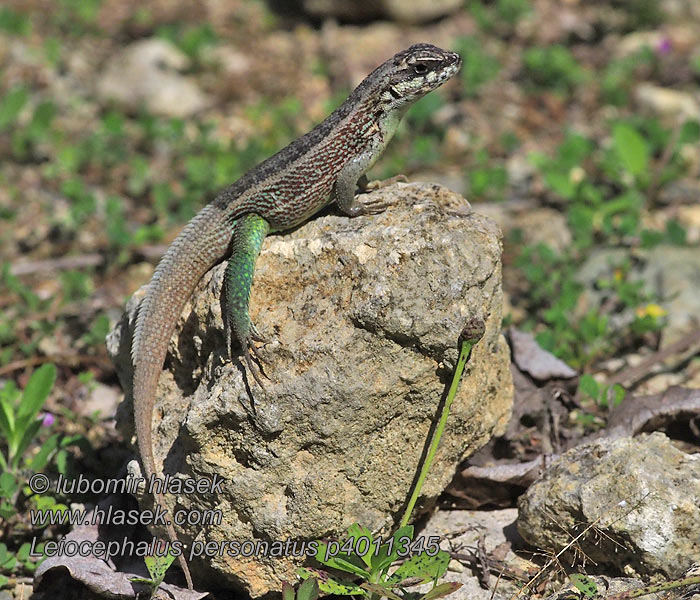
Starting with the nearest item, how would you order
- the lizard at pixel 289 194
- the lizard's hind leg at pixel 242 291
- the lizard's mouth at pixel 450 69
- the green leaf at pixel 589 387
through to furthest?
the lizard's hind leg at pixel 242 291, the lizard at pixel 289 194, the lizard's mouth at pixel 450 69, the green leaf at pixel 589 387

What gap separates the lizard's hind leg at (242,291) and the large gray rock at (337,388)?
0.07 meters

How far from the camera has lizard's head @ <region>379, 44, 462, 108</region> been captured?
4.24m

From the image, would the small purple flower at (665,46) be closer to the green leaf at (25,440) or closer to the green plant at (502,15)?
the green plant at (502,15)

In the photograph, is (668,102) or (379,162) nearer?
(379,162)

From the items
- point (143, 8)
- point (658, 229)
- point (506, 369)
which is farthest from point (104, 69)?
point (506, 369)

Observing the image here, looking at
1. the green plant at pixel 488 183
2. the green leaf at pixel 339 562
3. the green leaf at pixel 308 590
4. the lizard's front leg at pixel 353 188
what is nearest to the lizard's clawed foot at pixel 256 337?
the lizard's front leg at pixel 353 188

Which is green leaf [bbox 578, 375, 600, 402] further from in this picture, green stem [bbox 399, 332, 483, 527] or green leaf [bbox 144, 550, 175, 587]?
green leaf [bbox 144, 550, 175, 587]

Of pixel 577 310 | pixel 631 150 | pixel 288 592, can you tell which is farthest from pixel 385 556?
pixel 631 150

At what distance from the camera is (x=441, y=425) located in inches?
143

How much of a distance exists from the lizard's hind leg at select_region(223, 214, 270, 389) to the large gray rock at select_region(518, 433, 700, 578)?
1480 millimetres

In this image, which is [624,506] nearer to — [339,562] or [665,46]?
[339,562]

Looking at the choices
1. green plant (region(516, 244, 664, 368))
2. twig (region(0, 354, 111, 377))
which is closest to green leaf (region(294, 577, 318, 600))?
green plant (region(516, 244, 664, 368))

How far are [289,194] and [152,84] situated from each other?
18.1ft

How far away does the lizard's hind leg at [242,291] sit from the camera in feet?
11.8
